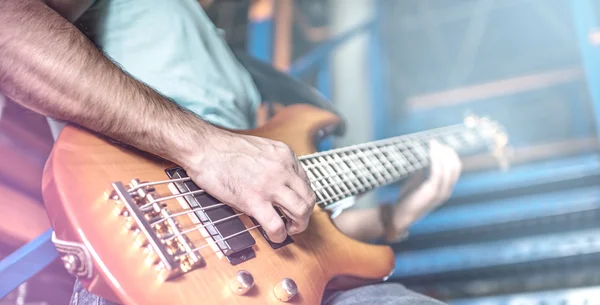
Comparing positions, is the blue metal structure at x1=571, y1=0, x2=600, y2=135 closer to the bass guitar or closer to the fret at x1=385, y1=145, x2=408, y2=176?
the fret at x1=385, y1=145, x2=408, y2=176

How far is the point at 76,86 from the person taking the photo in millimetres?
530

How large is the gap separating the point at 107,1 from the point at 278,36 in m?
1.03

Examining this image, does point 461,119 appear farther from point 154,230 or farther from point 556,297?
point 154,230

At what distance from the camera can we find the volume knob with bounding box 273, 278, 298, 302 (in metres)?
0.57

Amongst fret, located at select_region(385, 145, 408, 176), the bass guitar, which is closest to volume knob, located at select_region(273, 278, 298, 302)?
the bass guitar

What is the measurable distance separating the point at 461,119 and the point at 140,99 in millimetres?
1641

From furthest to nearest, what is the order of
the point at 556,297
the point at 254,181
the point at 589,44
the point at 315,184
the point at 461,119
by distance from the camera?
the point at 461,119
the point at 589,44
the point at 556,297
the point at 315,184
the point at 254,181

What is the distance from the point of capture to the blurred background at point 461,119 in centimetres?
78

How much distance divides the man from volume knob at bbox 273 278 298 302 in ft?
0.20

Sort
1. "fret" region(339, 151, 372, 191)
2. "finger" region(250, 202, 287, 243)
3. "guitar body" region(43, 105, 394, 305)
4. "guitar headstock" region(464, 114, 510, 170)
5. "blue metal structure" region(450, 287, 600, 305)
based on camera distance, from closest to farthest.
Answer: "guitar body" region(43, 105, 394, 305)
"finger" region(250, 202, 287, 243)
"fret" region(339, 151, 372, 191)
"blue metal structure" region(450, 287, 600, 305)
"guitar headstock" region(464, 114, 510, 170)

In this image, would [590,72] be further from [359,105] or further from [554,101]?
[554,101]

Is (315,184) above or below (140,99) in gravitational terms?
below

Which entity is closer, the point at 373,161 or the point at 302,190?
the point at 302,190

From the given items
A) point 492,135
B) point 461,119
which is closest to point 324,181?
point 492,135
